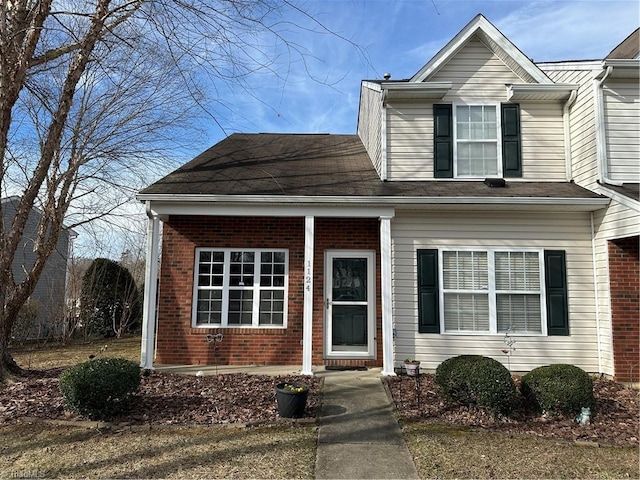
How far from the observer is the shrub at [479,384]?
5.23m

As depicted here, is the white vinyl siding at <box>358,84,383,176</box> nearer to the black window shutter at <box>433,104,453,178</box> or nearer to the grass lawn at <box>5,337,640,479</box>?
the black window shutter at <box>433,104,453,178</box>

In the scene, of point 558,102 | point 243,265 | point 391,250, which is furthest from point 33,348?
point 558,102

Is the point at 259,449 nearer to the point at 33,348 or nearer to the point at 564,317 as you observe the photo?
the point at 564,317

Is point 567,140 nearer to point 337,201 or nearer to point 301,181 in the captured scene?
point 337,201

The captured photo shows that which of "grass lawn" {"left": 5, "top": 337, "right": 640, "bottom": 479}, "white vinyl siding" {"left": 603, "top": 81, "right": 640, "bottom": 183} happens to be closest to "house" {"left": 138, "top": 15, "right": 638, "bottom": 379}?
"white vinyl siding" {"left": 603, "top": 81, "right": 640, "bottom": 183}

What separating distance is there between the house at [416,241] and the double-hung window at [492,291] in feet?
0.08

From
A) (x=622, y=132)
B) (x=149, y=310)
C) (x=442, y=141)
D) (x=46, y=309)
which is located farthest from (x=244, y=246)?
(x=46, y=309)

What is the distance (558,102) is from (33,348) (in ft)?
47.6

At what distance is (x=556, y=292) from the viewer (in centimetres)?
777

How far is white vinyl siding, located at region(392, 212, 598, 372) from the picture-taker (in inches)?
304

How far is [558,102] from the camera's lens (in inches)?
335

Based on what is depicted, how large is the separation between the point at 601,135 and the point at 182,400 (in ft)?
26.7

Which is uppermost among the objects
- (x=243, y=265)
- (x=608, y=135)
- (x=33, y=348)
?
(x=608, y=135)

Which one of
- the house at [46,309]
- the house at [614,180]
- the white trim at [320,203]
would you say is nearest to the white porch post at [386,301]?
the white trim at [320,203]
